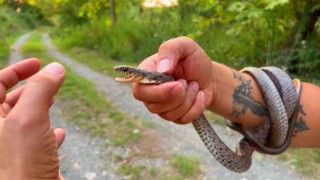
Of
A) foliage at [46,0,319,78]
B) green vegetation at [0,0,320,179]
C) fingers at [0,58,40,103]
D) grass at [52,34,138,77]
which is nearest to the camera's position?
fingers at [0,58,40,103]

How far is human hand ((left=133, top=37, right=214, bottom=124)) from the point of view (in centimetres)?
154

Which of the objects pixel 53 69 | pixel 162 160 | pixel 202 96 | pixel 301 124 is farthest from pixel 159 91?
pixel 162 160

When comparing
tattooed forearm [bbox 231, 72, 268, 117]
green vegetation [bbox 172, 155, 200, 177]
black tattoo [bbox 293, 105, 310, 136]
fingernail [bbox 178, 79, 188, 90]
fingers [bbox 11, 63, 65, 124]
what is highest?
fingers [bbox 11, 63, 65, 124]

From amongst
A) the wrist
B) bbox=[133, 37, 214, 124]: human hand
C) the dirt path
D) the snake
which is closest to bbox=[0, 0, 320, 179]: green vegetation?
the dirt path

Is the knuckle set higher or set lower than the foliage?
higher

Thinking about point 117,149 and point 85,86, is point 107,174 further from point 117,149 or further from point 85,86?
point 85,86

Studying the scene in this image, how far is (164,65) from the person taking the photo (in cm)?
156

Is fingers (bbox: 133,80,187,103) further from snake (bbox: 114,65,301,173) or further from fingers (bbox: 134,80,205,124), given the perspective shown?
snake (bbox: 114,65,301,173)

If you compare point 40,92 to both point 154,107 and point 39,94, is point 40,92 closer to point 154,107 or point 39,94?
point 39,94

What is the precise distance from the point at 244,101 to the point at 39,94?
44.0 inches

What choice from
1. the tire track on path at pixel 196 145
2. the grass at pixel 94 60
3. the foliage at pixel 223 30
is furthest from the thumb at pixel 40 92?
the grass at pixel 94 60

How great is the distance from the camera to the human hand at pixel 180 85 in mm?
1541

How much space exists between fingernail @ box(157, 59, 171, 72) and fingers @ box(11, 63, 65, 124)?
1.30 feet

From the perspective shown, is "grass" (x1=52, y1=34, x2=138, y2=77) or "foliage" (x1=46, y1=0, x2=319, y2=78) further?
"grass" (x1=52, y1=34, x2=138, y2=77)
